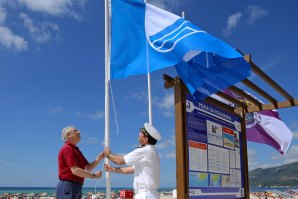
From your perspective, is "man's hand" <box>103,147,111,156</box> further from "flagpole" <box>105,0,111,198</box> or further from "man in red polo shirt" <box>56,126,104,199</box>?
"man in red polo shirt" <box>56,126,104,199</box>

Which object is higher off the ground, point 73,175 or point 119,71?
point 119,71

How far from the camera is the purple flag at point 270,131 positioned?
9133 millimetres

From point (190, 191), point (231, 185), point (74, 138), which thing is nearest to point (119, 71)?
point (74, 138)

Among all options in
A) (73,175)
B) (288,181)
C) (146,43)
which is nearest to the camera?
(73,175)

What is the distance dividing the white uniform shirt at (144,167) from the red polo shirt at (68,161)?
644mm

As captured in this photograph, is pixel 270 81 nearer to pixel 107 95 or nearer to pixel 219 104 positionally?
pixel 219 104

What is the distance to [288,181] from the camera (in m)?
199

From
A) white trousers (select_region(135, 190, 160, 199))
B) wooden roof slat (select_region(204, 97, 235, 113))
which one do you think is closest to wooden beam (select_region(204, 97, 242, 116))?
wooden roof slat (select_region(204, 97, 235, 113))

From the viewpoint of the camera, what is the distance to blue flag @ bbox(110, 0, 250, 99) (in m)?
4.95

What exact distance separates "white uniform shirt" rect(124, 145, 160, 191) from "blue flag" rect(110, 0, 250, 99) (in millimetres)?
902

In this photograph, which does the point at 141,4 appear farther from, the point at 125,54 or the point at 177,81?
the point at 177,81

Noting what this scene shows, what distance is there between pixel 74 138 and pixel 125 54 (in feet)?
4.16

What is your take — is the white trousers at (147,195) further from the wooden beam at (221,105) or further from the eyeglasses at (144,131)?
the wooden beam at (221,105)

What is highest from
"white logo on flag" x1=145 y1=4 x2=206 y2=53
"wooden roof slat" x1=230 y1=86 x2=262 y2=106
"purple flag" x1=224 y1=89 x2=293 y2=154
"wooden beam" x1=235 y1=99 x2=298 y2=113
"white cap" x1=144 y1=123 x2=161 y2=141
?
"white logo on flag" x1=145 y1=4 x2=206 y2=53
